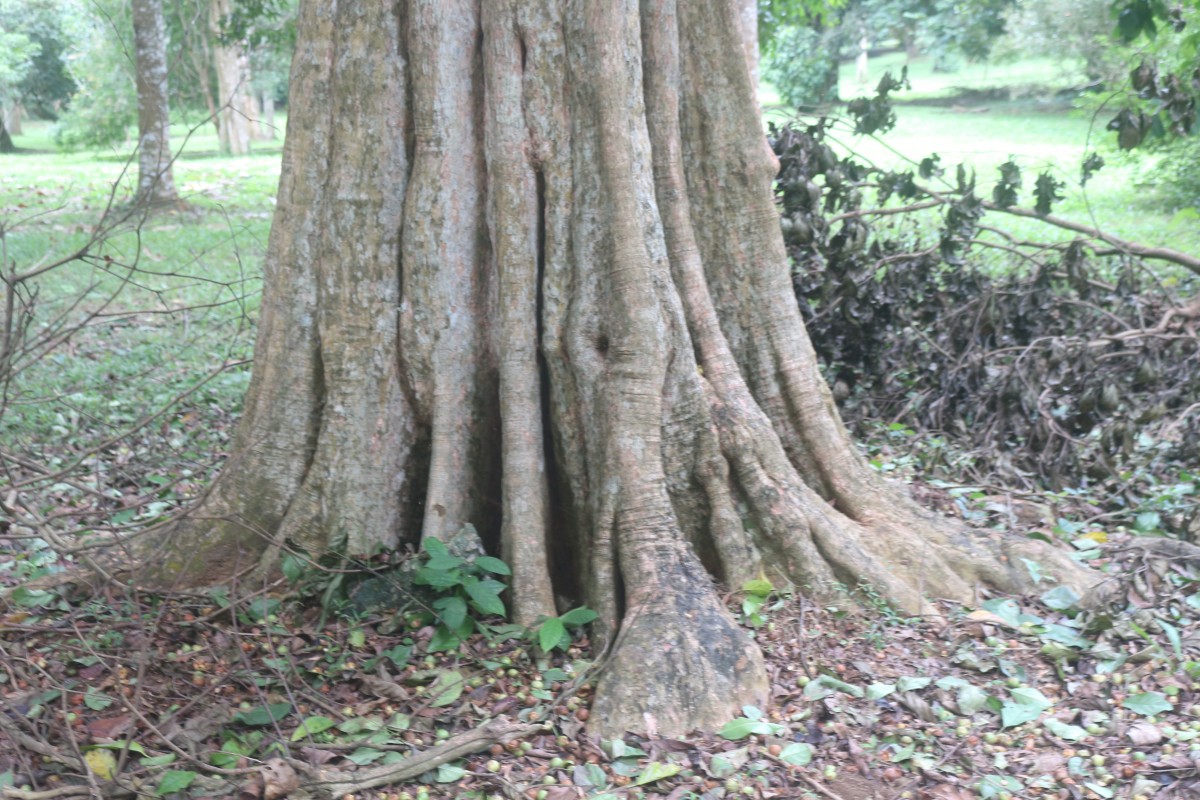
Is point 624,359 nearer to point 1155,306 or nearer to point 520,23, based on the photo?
point 520,23

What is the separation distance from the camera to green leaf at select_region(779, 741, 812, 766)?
10.4ft

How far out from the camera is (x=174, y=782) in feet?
9.73

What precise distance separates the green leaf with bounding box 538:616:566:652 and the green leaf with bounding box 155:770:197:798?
46.4 inches

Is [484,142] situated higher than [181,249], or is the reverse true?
[484,142]

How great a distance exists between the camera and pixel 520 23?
12.4ft

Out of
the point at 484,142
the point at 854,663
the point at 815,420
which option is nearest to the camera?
the point at 854,663

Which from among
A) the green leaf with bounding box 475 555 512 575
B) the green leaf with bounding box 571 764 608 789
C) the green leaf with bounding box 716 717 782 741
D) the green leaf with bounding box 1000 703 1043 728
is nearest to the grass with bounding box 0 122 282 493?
the green leaf with bounding box 475 555 512 575

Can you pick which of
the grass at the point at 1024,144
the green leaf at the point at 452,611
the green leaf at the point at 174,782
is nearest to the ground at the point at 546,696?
the green leaf at the point at 174,782

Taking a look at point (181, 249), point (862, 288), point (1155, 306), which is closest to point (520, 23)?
point (862, 288)

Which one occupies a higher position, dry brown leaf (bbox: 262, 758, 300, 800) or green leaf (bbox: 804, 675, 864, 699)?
dry brown leaf (bbox: 262, 758, 300, 800)

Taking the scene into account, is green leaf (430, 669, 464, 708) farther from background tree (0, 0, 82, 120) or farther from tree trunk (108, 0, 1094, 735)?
background tree (0, 0, 82, 120)

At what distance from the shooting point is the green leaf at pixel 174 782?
2951 mm

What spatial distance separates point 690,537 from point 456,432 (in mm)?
1000

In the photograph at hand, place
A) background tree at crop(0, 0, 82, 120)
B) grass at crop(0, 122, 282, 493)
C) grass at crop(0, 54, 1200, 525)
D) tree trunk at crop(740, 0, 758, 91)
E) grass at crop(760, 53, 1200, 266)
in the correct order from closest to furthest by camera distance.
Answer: grass at crop(0, 122, 282, 493)
grass at crop(0, 54, 1200, 525)
grass at crop(760, 53, 1200, 266)
tree trunk at crop(740, 0, 758, 91)
background tree at crop(0, 0, 82, 120)
